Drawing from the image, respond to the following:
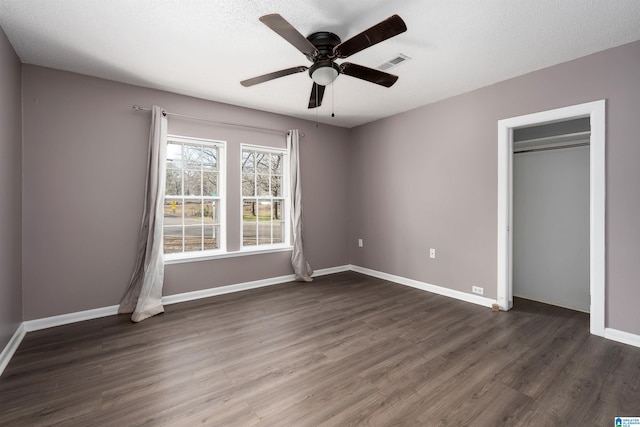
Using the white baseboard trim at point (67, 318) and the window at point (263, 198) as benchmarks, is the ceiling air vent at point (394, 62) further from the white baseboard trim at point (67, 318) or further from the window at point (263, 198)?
the white baseboard trim at point (67, 318)

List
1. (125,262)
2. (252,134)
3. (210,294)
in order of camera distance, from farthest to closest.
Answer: (252,134) → (210,294) → (125,262)

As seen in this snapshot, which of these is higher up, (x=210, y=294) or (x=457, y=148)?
(x=457, y=148)

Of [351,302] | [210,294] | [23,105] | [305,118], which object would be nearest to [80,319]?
[210,294]

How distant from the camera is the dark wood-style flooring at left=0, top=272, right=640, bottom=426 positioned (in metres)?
1.72

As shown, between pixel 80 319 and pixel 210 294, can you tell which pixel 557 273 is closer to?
pixel 210 294

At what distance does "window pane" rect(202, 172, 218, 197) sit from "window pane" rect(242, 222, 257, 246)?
2.14 feet

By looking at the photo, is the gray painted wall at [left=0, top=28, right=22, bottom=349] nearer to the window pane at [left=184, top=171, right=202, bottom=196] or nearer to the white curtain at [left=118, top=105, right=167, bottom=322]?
the white curtain at [left=118, top=105, right=167, bottom=322]

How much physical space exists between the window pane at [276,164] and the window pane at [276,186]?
0.08 m

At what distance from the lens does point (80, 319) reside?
3.11 metres

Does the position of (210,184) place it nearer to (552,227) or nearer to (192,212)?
(192,212)

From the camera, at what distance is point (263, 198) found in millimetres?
4578

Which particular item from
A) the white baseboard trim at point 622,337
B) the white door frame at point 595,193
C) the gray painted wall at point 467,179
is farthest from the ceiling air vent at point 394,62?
the white baseboard trim at point 622,337

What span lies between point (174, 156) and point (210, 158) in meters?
0.46

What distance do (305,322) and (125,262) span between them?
7.33 ft
